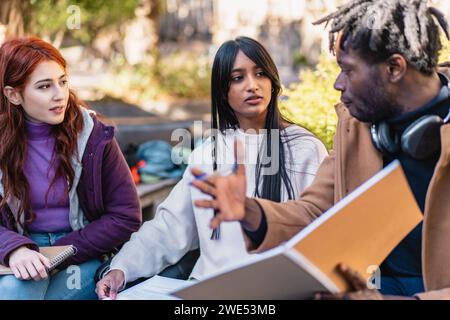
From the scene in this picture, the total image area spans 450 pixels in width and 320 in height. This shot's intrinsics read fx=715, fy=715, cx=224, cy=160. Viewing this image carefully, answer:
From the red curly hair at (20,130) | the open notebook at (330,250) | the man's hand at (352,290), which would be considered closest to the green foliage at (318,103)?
the red curly hair at (20,130)

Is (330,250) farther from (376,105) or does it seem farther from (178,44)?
(178,44)

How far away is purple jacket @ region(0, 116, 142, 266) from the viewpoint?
3.09 metres

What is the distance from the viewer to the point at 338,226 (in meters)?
1.92

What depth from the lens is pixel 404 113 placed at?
2.28 m

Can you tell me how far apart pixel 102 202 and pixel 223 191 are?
1287mm

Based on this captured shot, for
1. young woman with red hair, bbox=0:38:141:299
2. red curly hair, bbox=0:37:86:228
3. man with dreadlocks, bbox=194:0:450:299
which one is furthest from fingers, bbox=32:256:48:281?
man with dreadlocks, bbox=194:0:450:299

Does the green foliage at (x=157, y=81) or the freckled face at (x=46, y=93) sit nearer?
the freckled face at (x=46, y=93)

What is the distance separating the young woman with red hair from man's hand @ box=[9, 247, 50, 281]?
0.15m

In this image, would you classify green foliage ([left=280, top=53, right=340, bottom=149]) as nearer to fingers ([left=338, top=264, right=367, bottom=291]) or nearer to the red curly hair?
the red curly hair

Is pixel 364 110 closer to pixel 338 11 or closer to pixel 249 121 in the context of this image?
pixel 338 11

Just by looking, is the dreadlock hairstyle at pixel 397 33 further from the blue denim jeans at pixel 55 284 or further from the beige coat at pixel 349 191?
the blue denim jeans at pixel 55 284

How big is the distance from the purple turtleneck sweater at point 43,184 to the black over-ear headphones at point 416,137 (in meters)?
1.47

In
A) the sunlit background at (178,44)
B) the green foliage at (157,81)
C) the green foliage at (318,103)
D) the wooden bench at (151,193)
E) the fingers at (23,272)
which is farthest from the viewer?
the green foliage at (157,81)

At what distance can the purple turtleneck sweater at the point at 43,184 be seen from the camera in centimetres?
311
